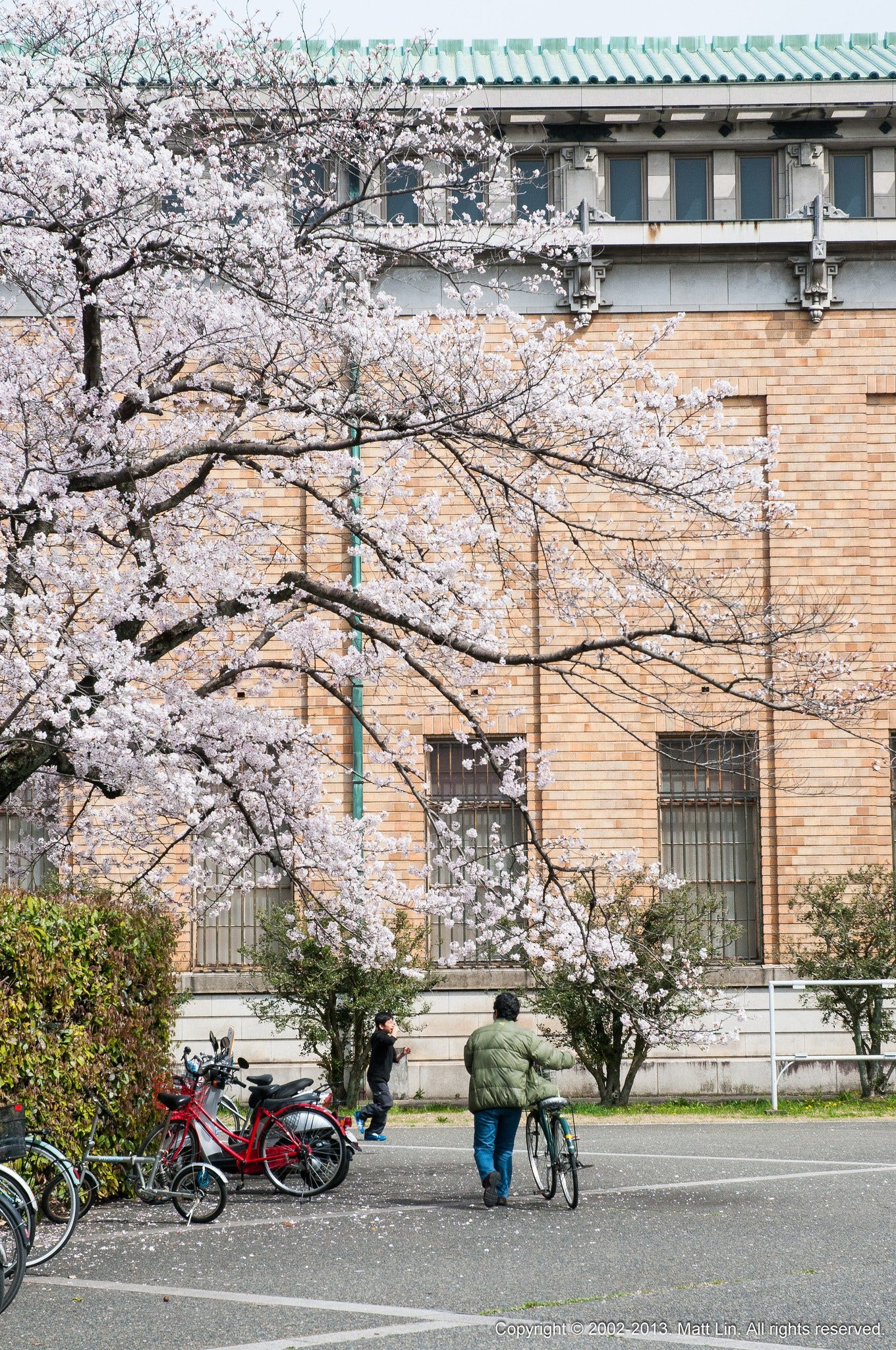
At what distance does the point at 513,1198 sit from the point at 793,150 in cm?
1743

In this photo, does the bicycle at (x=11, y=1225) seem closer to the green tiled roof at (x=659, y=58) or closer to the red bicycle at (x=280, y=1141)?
the red bicycle at (x=280, y=1141)

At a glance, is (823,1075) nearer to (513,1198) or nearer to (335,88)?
(513,1198)

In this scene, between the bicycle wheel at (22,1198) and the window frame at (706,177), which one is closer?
the bicycle wheel at (22,1198)

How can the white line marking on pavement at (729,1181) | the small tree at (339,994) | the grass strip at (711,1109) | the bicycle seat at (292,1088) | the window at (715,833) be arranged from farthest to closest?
the window at (715,833) → the small tree at (339,994) → the grass strip at (711,1109) → the bicycle seat at (292,1088) → the white line marking on pavement at (729,1181)

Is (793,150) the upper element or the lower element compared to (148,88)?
upper

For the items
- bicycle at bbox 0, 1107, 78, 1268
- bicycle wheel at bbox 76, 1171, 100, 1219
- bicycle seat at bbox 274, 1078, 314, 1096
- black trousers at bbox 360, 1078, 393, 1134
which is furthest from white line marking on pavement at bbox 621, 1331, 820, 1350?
black trousers at bbox 360, 1078, 393, 1134

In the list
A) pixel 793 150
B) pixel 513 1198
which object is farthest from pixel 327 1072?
pixel 793 150

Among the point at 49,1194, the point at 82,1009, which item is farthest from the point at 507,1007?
the point at 49,1194

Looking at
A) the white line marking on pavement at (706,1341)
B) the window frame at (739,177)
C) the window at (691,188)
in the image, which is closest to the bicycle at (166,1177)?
the white line marking on pavement at (706,1341)

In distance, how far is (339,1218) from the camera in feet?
34.8

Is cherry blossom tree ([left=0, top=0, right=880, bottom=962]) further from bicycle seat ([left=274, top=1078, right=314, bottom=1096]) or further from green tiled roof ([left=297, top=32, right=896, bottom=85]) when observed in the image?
green tiled roof ([left=297, top=32, right=896, bottom=85])

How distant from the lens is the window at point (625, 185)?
23.1 m

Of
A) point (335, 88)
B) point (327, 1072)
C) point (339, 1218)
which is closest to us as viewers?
point (339, 1218)

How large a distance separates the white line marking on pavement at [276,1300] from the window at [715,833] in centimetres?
1445
